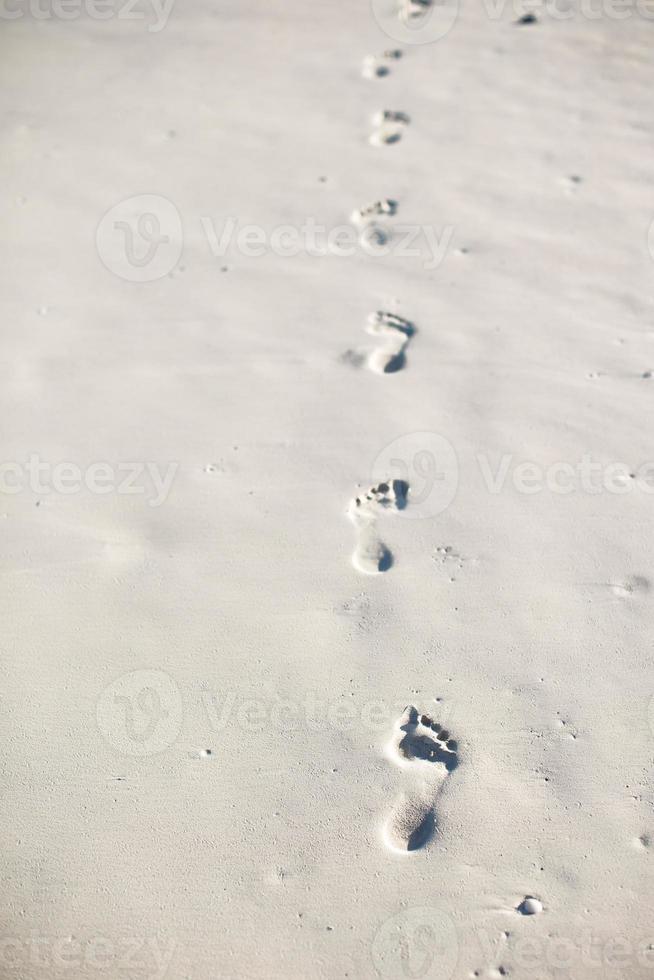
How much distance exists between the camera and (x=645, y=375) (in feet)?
7.85

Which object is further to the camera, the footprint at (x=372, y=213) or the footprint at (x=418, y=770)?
the footprint at (x=372, y=213)

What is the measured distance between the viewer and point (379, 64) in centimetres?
360

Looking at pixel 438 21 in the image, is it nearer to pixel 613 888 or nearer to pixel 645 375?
pixel 645 375

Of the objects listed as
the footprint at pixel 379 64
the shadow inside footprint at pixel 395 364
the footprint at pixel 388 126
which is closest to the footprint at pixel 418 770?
the shadow inside footprint at pixel 395 364

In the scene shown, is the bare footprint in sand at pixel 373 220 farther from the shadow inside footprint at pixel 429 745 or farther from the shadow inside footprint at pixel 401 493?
the shadow inside footprint at pixel 429 745

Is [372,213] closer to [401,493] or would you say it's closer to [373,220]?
[373,220]

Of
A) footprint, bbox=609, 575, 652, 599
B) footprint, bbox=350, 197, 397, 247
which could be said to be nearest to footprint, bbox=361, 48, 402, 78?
footprint, bbox=350, 197, 397, 247

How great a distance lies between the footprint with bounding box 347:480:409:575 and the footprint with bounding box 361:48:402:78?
2192mm

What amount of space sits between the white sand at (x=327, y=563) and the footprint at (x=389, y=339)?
3 cm

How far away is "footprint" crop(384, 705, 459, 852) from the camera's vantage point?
165cm

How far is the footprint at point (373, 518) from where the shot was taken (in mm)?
2047

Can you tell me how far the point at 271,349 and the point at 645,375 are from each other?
1.08m

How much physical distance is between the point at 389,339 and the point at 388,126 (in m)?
1.24

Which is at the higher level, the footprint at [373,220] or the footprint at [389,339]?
the footprint at [373,220]
